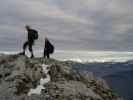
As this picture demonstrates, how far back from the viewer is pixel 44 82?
1335 inches

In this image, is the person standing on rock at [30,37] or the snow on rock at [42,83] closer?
the snow on rock at [42,83]

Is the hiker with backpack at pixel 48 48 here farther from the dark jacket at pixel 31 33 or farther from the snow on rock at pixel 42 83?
the snow on rock at pixel 42 83

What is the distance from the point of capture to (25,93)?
107 ft

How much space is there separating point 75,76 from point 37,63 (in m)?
4.07

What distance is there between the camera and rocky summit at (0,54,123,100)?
32.4 meters

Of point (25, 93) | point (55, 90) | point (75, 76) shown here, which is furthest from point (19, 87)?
point (75, 76)

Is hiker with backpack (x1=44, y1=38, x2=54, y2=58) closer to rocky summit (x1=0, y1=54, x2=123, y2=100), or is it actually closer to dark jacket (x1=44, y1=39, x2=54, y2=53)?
dark jacket (x1=44, y1=39, x2=54, y2=53)

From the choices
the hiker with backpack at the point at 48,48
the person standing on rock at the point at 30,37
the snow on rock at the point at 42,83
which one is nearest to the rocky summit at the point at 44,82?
the snow on rock at the point at 42,83

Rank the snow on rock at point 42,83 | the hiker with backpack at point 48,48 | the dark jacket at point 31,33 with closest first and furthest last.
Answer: the snow on rock at point 42,83
the dark jacket at point 31,33
the hiker with backpack at point 48,48

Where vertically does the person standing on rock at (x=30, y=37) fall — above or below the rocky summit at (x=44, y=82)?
above

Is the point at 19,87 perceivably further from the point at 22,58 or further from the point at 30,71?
the point at 22,58

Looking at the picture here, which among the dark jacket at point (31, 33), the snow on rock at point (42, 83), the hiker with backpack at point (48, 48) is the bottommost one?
the snow on rock at point (42, 83)

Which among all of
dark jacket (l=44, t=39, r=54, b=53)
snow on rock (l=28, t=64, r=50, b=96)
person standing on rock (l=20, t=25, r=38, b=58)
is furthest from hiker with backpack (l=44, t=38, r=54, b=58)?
snow on rock (l=28, t=64, r=50, b=96)

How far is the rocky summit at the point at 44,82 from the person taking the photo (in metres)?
32.4
